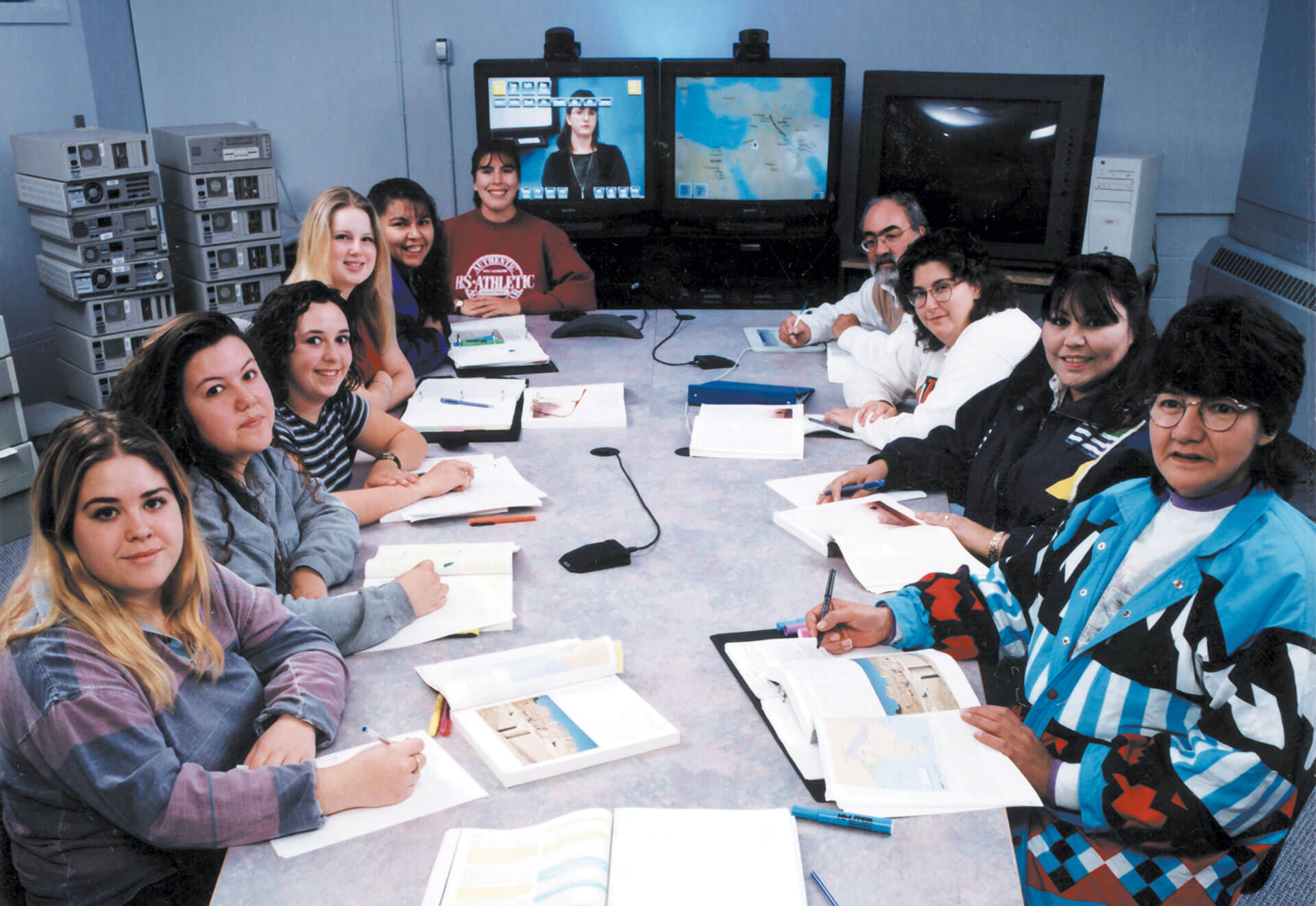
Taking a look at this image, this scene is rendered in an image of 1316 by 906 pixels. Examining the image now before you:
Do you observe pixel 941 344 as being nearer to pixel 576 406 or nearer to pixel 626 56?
pixel 576 406

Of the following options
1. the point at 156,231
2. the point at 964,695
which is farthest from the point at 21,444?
the point at 964,695

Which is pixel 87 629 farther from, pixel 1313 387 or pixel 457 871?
pixel 1313 387

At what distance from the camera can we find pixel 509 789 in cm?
112

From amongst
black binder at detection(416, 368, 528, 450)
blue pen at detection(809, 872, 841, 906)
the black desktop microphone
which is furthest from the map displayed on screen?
blue pen at detection(809, 872, 841, 906)

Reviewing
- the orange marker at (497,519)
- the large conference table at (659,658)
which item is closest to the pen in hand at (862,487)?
the large conference table at (659,658)

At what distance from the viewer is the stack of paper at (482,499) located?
1.84 metres

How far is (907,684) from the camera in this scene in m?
1.29

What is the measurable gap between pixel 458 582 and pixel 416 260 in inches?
68.4

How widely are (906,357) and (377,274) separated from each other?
137 centimetres

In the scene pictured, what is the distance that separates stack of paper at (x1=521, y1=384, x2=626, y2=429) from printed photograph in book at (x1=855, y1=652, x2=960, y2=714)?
113 centimetres

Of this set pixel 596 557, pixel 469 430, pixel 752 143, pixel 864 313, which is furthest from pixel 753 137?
pixel 596 557

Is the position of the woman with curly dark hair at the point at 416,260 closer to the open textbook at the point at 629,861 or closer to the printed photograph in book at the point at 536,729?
the printed photograph in book at the point at 536,729

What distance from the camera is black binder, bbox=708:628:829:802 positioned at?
1.12 metres

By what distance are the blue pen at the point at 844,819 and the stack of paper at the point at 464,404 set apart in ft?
4.52
